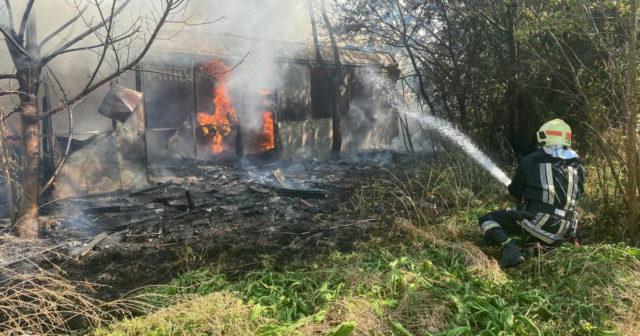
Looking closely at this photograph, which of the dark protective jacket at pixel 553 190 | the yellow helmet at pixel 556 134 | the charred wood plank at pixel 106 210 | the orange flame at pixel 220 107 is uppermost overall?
the orange flame at pixel 220 107

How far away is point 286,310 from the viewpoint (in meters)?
3.38

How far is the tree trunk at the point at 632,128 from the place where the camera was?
4.50m

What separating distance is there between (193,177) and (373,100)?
791cm

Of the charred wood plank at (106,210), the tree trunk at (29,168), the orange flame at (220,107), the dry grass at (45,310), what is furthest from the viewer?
the orange flame at (220,107)

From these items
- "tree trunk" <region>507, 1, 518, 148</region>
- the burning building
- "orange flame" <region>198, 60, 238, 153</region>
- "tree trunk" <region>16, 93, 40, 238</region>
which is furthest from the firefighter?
"orange flame" <region>198, 60, 238, 153</region>

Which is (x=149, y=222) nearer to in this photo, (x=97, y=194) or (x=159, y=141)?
(x=97, y=194)

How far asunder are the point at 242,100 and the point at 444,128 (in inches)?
222

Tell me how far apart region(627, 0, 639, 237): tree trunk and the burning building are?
25.0 feet

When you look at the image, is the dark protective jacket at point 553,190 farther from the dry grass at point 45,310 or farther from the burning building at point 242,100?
the burning building at point 242,100

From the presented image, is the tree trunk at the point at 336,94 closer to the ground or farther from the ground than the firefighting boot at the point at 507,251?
farther from the ground

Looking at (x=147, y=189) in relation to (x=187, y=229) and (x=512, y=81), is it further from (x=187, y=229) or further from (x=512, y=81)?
(x=512, y=81)

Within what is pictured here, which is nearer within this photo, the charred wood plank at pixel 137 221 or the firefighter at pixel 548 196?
the firefighter at pixel 548 196

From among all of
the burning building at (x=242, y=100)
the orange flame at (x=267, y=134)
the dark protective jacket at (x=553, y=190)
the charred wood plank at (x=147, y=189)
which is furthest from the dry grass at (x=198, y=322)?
the orange flame at (x=267, y=134)

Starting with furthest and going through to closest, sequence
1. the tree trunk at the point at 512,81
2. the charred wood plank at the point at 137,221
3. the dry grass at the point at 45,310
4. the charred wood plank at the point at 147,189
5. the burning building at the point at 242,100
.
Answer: the burning building at the point at 242,100 < the tree trunk at the point at 512,81 < the charred wood plank at the point at 147,189 < the charred wood plank at the point at 137,221 < the dry grass at the point at 45,310
